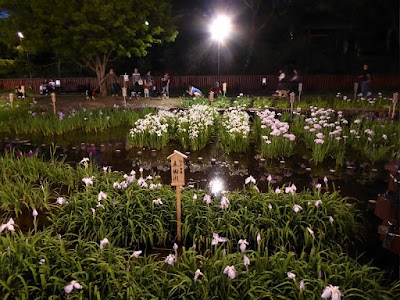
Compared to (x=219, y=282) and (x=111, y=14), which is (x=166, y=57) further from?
(x=219, y=282)

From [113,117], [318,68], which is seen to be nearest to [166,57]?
[318,68]

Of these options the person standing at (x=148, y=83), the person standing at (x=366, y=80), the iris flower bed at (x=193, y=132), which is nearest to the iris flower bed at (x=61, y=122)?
the iris flower bed at (x=193, y=132)

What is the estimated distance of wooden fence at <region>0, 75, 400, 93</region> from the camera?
2277cm

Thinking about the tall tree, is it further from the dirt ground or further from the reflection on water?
the reflection on water

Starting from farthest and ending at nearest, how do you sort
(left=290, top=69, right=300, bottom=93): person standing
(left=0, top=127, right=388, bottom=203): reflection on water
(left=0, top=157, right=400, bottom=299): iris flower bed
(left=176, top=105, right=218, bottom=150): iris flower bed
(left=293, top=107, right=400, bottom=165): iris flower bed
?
(left=290, top=69, right=300, bottom=93): person standing < (left=176, top=105, right=218, bottom=150): iris flower bed < (left=293, top=107, right=400, bottom=165): iris flower bed < (left=0, top=127, right=388, bottom=203): reflection on water < (left=0, top=157, right=400, bottom=299): iris flower bed

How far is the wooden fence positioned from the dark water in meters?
14.5

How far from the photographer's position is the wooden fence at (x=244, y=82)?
74.7ft

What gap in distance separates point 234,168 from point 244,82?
17614mm

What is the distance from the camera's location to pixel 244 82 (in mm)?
23641

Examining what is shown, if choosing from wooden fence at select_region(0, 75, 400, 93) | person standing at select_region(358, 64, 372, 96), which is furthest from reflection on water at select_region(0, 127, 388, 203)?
wooden fence at select_region(0, 75, 400, 93)

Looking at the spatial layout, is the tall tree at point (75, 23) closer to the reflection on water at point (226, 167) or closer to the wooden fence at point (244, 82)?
the wooden fence at point (244, 82)

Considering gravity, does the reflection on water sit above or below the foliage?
below

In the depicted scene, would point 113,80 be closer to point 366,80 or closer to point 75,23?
point 75,23

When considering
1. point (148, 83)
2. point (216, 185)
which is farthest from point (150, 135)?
point (148, 83)
